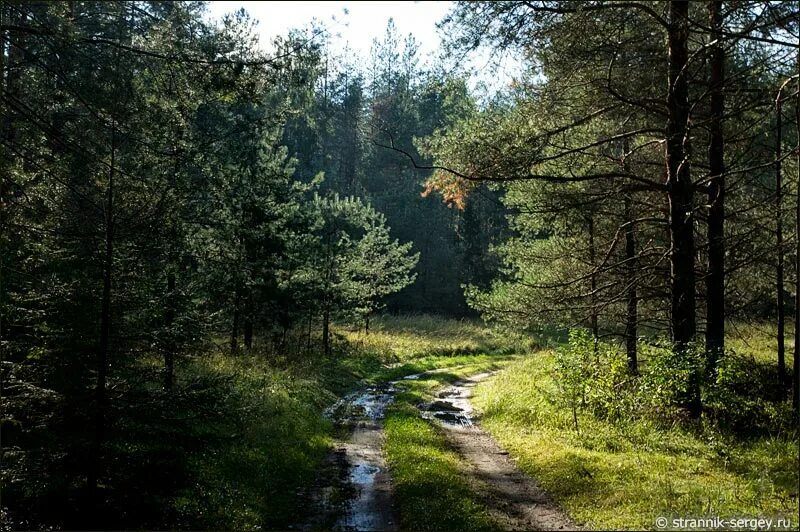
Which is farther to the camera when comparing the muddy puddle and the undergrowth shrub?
the undergrowth shrub

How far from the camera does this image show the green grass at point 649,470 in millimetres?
6621

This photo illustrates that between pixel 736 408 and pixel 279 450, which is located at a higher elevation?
pixel 736 408

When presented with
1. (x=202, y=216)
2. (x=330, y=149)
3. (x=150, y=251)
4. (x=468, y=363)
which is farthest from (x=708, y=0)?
(x=330, y=149)

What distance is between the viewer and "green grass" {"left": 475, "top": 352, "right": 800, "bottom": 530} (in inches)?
261

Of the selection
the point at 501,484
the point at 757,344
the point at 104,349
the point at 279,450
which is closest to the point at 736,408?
the point at 501,484

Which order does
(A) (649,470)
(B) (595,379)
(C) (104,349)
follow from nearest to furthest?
(C) (104,349), (A) (649,470), (B) (595,379)

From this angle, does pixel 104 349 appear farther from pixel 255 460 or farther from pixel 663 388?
pixel 663 388

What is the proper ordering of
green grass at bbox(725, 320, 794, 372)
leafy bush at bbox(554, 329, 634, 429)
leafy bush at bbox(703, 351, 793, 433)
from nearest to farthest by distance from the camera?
leafy bush at bbox(703, 351, 793, 433) < leafy bush at bbox(554, 329, 634, 429) < green grass at bbox(725, 320, 794, 372)

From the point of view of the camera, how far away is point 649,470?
7.98 metres

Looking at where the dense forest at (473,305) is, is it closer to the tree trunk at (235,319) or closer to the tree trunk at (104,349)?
the tree trunk at (104,349)

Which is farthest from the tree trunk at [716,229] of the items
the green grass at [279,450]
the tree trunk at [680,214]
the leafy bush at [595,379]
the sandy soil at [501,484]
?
the green grass at [279,450]

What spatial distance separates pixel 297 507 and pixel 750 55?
11.0 metres

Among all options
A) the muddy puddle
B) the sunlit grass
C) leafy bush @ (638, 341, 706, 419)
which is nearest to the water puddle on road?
the muddy puddle

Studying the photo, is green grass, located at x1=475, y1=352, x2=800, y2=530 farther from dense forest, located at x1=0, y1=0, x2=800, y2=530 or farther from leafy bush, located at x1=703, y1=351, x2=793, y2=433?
leafy bush, located at x1=703, y1=351, x2=793, y2=433
